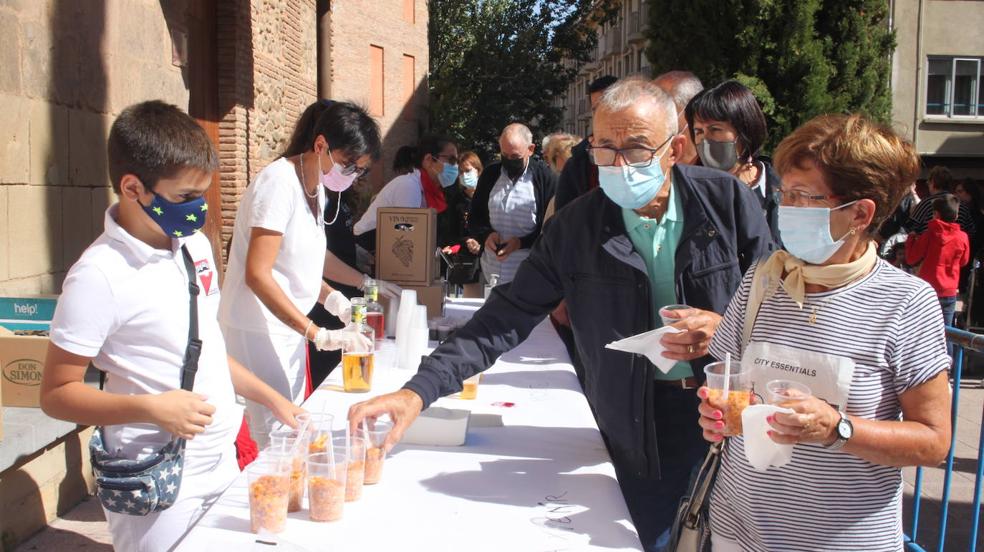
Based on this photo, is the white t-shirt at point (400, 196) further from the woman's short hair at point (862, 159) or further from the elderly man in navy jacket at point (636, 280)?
the woman's short hair at point (862, 159)

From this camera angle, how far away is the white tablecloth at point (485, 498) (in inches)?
70.6

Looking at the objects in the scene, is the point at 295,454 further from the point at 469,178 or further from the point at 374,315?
the point at 469,178

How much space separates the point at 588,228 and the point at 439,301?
2.02m

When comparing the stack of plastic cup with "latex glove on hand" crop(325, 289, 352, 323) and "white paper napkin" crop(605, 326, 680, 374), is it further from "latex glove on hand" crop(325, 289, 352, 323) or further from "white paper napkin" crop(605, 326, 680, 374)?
"white paper napkin" crop(605, 326, 680, 374)

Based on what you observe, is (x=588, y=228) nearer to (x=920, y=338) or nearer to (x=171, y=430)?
(x=920, y=338)

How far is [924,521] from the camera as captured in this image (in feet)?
15.0

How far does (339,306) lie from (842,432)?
236 cm

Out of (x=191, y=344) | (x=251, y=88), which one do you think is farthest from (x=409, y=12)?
(x=191, y=344)

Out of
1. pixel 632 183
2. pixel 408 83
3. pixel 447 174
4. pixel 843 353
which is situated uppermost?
pixel 408 83

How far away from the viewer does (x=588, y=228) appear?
2514 mm

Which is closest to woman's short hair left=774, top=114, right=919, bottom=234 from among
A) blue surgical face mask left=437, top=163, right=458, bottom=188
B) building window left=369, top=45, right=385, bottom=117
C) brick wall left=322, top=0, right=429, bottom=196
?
blue surgical face mask left=437, top=163, right=458, bottom=188

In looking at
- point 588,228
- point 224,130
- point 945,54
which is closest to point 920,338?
point 588,228

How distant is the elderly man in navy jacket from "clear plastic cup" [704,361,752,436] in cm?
45

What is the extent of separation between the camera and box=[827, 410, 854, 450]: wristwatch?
66.9 inches
